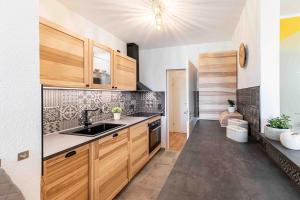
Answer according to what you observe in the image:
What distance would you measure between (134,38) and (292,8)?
7.82 feet

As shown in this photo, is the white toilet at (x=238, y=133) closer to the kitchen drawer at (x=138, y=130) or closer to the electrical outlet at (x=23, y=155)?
the kitchen drawer at (x=138, y=130)

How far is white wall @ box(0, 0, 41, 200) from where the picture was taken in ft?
3.10

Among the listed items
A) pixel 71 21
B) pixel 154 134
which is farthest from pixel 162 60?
pixel 71 21

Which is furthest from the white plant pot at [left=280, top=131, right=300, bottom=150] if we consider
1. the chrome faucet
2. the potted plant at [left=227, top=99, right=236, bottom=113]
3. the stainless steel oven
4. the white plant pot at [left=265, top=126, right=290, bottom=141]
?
the stainless steel oven

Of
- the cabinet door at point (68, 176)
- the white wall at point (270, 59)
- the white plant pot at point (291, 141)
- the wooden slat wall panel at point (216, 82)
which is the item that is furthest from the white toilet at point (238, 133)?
the cabinet door at point (68, 176)

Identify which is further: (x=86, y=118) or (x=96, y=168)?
(x=86, y=118)

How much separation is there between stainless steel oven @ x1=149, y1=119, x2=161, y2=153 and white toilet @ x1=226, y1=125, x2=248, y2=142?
1.78 m

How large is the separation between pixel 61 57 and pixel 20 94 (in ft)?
2.56

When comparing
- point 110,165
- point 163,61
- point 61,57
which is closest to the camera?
point 61,57

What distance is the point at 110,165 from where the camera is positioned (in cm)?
201

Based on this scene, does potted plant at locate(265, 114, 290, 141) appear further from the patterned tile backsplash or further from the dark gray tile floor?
the patterned tile backsplash

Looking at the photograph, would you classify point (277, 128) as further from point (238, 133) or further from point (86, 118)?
point (86, 118)

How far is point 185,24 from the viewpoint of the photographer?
2.61 metres

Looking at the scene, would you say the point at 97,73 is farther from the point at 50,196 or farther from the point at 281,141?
the point at 281,141
